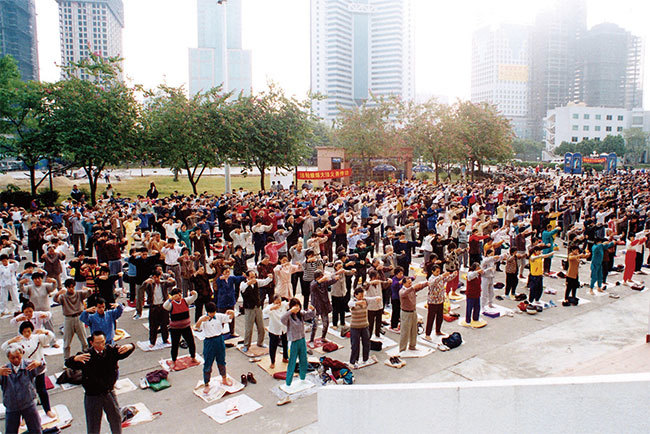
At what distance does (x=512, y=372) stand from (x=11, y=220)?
1910 cm

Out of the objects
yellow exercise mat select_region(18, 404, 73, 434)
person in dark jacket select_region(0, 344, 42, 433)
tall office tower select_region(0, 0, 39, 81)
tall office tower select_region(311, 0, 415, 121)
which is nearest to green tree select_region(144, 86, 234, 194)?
yellow exercise mat select_region(18, 404, 73, 434)

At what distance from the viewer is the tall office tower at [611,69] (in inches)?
5950

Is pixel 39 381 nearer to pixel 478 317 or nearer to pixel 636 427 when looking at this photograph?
pixel 636 427

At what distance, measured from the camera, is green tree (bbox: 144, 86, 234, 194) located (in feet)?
93.9

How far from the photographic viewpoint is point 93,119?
26.3m

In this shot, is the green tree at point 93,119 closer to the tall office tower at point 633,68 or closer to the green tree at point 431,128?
the green tree at point 431,128

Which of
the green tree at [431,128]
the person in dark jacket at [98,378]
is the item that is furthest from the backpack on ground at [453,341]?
the green tree at [431,128]

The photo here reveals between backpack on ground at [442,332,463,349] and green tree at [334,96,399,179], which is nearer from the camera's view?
backpack on ground at [442,332,463,349]

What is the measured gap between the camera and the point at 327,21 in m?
180

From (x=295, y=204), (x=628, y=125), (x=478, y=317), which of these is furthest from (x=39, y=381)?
(x=628, y=125)

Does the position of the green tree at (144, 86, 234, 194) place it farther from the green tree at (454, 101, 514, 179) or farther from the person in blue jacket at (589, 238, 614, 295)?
the green tree at (454, 101, 514, 179)

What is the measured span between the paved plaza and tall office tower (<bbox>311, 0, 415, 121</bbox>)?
564ft

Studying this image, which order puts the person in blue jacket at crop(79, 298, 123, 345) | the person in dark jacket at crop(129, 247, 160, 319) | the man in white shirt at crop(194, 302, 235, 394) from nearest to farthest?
the man in white shirt at crop(194, 302, 235, 394) < the person in blue jacket at crop(79, 298, 123, 345) < the person in dark jacket at crop(129, 247, 160, 319)

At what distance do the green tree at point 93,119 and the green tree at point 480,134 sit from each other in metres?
28.1
